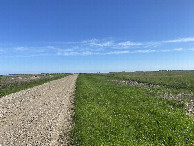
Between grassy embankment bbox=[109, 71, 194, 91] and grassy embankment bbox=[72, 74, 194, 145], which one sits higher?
grassy embankment bbox=[109, 71, 194, 91]

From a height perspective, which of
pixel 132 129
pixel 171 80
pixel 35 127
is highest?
pixel 171 80

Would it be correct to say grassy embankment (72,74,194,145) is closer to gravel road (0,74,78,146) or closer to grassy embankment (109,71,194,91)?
gravel road (0,74,78,146)

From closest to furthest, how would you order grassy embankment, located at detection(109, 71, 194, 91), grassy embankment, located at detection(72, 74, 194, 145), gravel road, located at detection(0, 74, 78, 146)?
grassy embankment, located at detection(72, 74, 194, 145) → gravel road, located at detection(0, 74, 78, 146) → grassy embankment, located at detection(109, 71, 194, 91)

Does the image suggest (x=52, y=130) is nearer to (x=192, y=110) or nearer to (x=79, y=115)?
(x=79, y=115)

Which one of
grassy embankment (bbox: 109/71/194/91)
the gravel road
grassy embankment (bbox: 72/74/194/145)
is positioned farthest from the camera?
grassy embankment (bbox: 109/71/194/91)

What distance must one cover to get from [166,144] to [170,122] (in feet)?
10.9

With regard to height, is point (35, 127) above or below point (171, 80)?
below

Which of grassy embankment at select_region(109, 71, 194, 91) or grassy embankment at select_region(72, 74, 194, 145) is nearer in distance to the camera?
grassy embankment at select_region(72, 74, 194, 145)

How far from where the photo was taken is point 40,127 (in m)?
12.5

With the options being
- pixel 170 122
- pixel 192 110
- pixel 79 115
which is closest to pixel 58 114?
pixel 79 115

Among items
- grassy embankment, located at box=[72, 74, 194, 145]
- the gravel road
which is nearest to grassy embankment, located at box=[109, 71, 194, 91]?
grassy embankment, located at box=[72, 74, 194, 145]

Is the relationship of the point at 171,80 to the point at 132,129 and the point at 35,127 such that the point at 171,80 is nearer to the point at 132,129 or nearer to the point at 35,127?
the point at 132,129

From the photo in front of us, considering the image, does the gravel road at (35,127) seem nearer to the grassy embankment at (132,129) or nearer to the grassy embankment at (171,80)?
the grassy embankment at (132,129)

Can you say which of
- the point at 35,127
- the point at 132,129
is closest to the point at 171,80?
the point at 132,129
